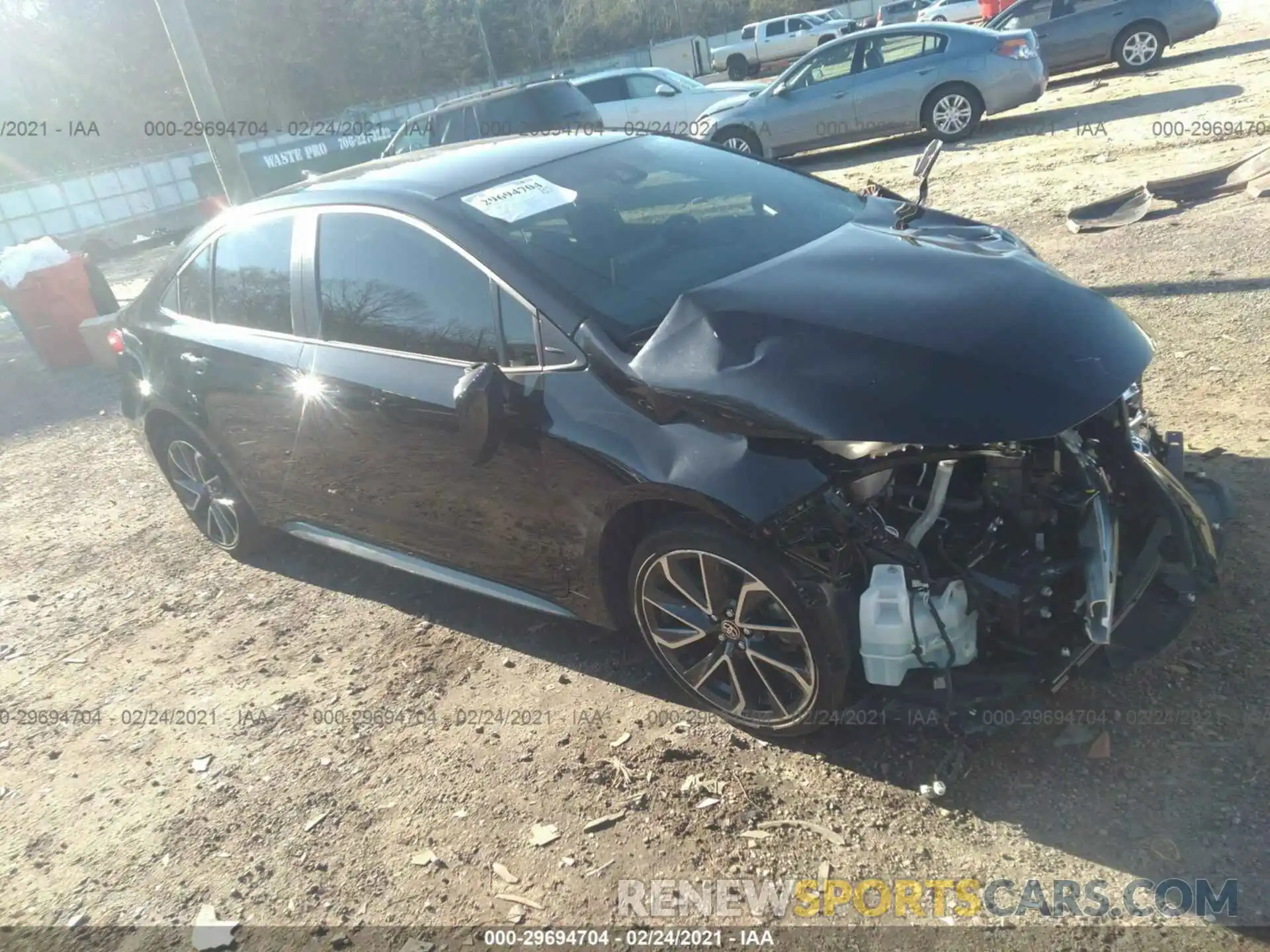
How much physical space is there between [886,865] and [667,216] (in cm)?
234

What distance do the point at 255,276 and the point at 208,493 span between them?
1422 millimetres

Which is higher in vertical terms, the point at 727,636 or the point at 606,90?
the point at 606,90

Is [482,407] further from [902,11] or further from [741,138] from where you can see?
[902,11]

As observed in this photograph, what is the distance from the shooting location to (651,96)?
15984 millimetres

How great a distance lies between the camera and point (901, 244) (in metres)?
3.31

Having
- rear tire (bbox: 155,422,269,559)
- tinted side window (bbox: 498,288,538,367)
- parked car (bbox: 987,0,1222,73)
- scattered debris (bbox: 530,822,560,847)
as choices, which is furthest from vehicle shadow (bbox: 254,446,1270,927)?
parked car (bbox: 987,0,1222,73)

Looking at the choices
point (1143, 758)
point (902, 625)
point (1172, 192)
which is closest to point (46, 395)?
point (902, 625)

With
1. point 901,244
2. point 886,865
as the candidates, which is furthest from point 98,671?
point 901,244

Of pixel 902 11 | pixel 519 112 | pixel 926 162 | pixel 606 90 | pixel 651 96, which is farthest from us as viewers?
pixel 902 11

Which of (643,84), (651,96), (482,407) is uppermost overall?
(643,84)

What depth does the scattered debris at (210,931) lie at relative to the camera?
2848mm

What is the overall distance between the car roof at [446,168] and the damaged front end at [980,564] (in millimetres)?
1863

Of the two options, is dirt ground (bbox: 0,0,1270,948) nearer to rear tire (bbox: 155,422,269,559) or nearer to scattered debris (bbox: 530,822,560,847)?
scattered debris (bbox: 530,822,560,847)

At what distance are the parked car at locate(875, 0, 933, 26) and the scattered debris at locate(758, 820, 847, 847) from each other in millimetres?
31882
